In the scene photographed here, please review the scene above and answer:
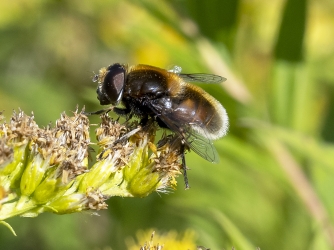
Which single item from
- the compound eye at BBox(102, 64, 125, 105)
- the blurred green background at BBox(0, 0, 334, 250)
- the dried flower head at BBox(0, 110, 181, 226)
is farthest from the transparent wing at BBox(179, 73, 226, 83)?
the dried flower head at BBox(0, 110, 181, 226)

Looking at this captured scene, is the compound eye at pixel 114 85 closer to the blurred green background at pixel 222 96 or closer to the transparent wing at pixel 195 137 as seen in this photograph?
the transparent wing at pixel 195 137

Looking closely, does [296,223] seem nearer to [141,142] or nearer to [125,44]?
[141,142]

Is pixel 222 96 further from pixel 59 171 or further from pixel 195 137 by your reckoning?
pixel 59 171

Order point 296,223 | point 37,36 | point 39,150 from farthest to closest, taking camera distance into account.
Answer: point 37,36 < point 296,223 < point 39,150

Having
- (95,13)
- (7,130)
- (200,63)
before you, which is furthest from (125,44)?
(7,130)

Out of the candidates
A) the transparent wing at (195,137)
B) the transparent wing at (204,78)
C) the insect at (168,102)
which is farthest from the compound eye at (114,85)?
the transparent wing at (204,78)

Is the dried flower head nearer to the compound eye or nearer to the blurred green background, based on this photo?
the compound eye
